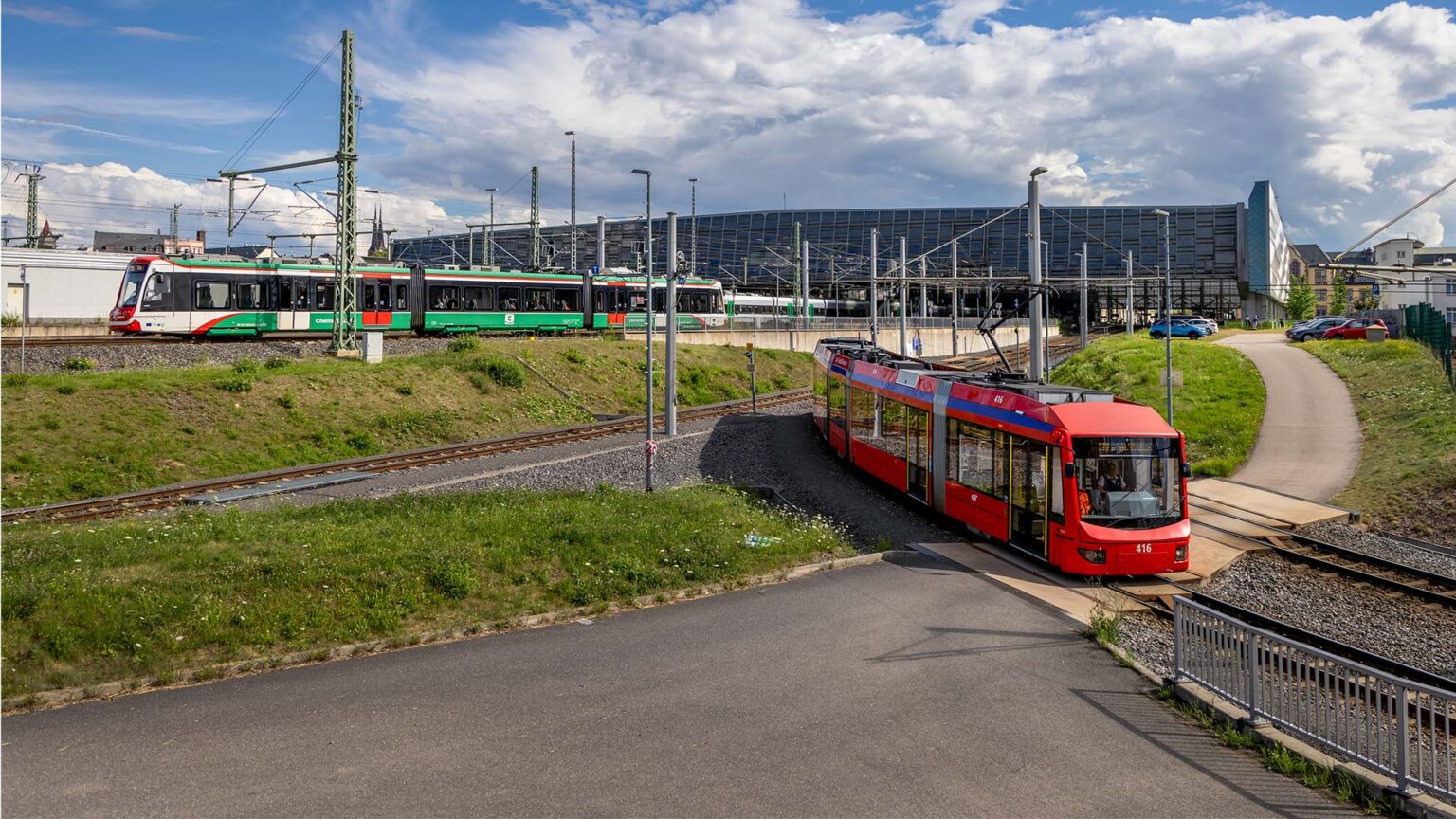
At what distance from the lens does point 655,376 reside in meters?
45.4

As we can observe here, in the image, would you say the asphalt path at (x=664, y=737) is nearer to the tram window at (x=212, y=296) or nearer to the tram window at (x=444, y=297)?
the tram window at (x=212, y=296)

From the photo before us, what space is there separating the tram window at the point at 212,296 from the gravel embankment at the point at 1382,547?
113 feet

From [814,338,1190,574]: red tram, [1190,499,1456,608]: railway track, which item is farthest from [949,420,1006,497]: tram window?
[1190,499,1456,608]: railway track

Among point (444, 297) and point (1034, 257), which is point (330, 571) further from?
point (444, 297)

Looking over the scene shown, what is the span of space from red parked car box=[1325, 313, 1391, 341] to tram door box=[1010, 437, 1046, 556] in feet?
135

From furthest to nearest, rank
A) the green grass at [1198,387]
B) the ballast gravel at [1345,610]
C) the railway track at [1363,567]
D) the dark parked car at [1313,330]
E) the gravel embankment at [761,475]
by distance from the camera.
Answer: the dark parked car at [1313,330] → the green grass at [1198,387] → the gravel embankment at [761,475] → the railway track at [1363,567] → the ballast gravel at [1345,610]

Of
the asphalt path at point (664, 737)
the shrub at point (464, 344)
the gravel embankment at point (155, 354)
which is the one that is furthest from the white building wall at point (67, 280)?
the asphalt path at point (664, 737)

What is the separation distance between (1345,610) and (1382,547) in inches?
193

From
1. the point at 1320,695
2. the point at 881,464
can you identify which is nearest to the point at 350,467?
the point at 881,464

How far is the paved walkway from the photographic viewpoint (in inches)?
1003

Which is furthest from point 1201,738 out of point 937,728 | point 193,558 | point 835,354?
point 835,354

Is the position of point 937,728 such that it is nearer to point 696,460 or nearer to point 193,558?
point 193,558

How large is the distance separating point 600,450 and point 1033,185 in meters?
13.7

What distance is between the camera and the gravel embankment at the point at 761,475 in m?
20.0
